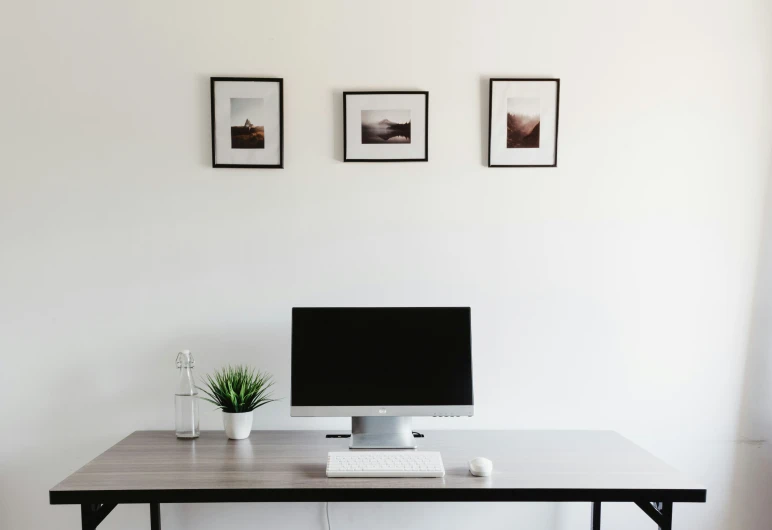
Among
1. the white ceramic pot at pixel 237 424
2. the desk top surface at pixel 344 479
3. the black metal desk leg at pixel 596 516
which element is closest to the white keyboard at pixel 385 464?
the desk top surface at pixel 344 479

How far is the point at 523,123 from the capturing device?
220 cm

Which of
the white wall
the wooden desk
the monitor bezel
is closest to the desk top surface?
the wooden desk

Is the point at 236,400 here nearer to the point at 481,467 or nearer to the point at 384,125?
the point at 481,467

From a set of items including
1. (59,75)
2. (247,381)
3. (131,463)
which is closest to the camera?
(131,463)

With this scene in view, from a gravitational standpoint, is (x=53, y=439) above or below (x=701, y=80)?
below

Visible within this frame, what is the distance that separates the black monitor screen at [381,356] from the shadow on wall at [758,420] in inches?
44.8

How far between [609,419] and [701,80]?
4.30ft

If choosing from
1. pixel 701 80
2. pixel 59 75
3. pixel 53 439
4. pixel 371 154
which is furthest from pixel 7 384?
pixel 701 80

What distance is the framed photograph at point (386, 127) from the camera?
86.1 inches

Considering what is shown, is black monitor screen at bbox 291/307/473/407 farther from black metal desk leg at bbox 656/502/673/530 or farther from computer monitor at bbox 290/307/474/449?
black metal desk leg at bbox 656/502/673/530

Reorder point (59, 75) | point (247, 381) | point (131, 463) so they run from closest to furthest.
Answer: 1. point (131, 463)
2. point (247, 381)
3. point (59, 75)

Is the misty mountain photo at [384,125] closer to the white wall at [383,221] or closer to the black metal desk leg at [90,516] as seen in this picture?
the white wall at [383,221]

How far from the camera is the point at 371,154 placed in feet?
7.21

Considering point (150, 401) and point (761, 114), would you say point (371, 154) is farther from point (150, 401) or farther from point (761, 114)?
point (761, 114)
